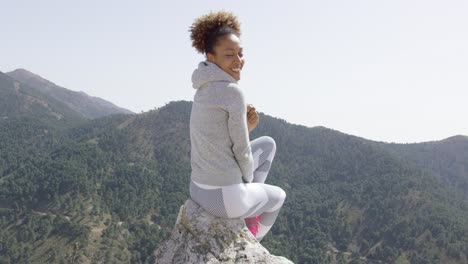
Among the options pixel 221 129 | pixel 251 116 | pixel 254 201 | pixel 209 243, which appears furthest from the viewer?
pixel 251 116

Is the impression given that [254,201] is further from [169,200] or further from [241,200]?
[169,200]

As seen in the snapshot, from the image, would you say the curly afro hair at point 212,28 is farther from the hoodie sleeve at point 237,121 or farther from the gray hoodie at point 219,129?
the hoodie sleeve at point 237,121

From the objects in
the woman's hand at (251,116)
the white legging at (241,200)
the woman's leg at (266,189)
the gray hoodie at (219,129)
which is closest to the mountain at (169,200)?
the woman's leg at (266,189)

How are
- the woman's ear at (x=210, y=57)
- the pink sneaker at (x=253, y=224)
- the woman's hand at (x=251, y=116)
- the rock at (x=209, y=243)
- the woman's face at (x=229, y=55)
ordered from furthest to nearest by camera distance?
1. the pink sneaker at (x=253, y=224)
2. the woman's hand at (x=251, y=116)
3. the woman's ear at (x=210, y=57)
4. the woman's face at (x=229, y=55)
5. the rock at (x=209, y=243)

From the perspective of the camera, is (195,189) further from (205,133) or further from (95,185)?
(95,185)

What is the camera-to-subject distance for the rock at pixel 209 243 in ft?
14.9

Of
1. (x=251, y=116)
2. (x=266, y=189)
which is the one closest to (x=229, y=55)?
(x=251, y=116)

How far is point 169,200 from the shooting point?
12531 centimetres

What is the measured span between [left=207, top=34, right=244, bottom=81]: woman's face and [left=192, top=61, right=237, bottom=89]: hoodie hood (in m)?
0.10

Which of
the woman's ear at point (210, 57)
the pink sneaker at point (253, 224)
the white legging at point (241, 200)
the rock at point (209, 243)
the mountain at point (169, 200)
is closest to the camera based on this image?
the rock at point (209, 243)

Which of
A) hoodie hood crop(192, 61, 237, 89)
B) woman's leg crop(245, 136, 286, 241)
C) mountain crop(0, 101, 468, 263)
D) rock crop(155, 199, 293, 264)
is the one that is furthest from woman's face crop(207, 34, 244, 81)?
mountain crop(0, 101, 468, 263)

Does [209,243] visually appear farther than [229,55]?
No

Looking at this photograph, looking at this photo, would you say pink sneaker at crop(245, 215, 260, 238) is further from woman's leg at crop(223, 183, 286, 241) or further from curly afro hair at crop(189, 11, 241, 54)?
curly afro hair at crop(189, 11, 241, 54)

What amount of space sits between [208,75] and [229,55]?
42 centimetres
